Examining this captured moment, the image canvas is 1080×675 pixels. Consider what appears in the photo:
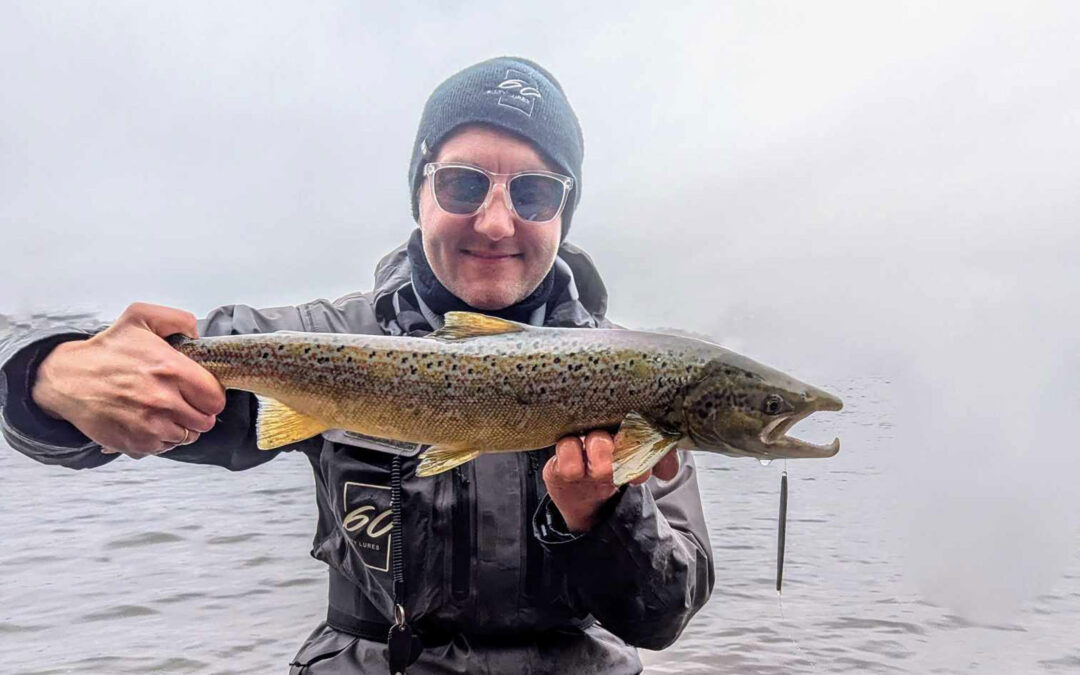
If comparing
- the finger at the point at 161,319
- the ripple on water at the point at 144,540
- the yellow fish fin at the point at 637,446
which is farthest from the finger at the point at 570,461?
the ripple on water at the point at 144,540

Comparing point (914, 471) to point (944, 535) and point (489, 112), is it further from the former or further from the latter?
point (489, 112)

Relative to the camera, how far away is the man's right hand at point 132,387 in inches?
106

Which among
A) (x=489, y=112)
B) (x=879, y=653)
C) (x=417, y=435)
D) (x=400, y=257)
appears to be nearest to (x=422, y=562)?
(x=417, y=435)

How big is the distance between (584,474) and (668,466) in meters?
0.43

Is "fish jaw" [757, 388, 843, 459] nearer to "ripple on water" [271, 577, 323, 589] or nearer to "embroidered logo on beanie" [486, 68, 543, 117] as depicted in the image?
"embroidered logo on beanie" [486, 68, 543, 117]

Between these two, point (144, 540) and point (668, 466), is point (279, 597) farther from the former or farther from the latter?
point (668, 466)

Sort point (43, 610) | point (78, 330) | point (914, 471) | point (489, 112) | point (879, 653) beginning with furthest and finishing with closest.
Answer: point (914, 471), point (43, 610), point (879, 653), point (489, 112), point (78, 330)

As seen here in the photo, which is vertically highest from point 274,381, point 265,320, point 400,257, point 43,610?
point 400,257

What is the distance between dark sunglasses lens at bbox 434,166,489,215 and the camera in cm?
404

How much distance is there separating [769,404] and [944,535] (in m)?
15.4

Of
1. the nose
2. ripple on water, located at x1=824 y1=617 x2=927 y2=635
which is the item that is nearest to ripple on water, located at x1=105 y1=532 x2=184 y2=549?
ripple on water, located at x1=824 y1=617 x2=927 y2=635

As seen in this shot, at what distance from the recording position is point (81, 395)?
2.73 m

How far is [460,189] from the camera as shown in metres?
4.07

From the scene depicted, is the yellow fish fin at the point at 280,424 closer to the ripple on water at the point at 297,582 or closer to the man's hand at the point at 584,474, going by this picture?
the man's hand at the point at 584,474
